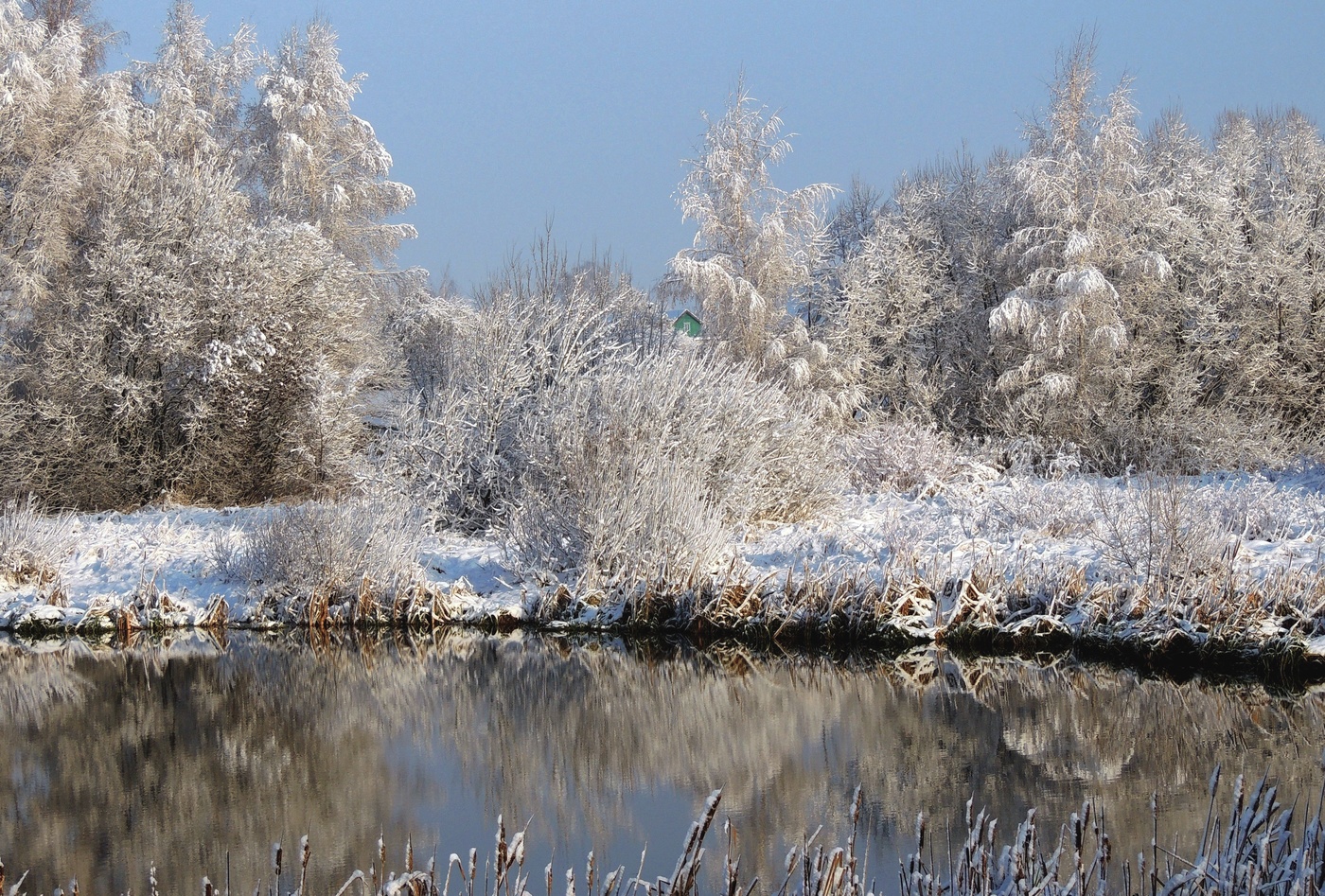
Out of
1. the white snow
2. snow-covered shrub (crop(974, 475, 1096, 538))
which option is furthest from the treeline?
snow-covered shrub (crop(974, 475, 1096, 538))

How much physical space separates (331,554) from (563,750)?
5038mm

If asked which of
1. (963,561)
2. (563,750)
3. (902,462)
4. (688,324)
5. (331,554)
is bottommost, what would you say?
(563,750)

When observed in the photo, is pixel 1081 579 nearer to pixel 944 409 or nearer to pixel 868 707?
pixel 868 707

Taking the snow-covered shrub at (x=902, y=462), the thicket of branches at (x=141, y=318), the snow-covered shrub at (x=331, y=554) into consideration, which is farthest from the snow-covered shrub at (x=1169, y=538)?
the thicket of branches at (x=141, y=318)

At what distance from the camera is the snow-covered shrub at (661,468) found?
1151cm

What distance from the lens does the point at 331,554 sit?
1199 cm

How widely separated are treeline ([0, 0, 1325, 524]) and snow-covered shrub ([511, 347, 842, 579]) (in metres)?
0.08

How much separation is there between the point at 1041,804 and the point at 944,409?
59.8ft

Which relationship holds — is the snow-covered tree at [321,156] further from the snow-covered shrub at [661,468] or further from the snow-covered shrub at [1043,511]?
the snow-covered shrub at [1043,511]

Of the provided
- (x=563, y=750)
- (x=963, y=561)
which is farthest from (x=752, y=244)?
(x=563, y=750)

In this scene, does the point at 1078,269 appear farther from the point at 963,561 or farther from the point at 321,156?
the point at 321,156

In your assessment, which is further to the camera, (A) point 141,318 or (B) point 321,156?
(B) point 321,156

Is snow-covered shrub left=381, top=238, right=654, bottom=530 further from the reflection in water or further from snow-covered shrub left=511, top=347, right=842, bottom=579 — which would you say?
the reflection in water

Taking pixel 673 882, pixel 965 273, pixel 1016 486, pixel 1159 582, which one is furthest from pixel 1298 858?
pixel 965 273
